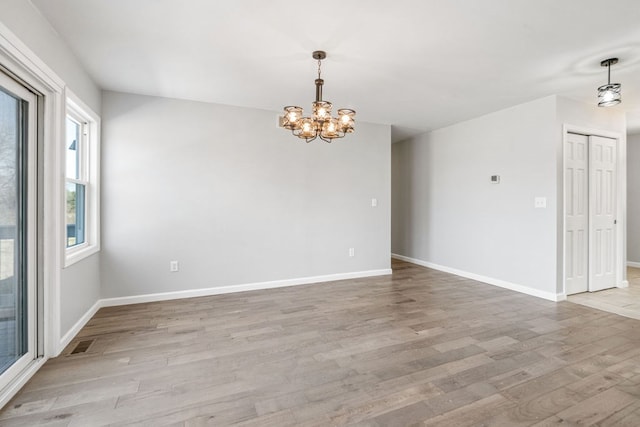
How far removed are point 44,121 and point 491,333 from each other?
13.1 feet

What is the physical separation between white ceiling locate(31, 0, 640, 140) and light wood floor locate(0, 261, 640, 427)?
97.0 inches

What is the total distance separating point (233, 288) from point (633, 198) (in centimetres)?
721

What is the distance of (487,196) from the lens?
459 cm

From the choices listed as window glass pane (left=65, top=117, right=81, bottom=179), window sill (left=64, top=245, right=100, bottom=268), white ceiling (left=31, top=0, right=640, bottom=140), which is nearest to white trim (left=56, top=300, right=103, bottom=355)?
window sill (left=64, top=245, right=100, bottom=268)

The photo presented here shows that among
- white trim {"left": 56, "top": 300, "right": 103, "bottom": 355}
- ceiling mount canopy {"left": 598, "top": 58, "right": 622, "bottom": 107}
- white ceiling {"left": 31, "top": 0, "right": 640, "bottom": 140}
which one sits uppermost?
white ceiling {"left": 31, "top": 0, "right": 640, "bottom": 140}

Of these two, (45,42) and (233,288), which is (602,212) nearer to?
(233,288)

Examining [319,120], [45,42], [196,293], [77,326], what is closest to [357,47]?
[319,120]

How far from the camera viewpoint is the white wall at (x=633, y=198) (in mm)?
5645

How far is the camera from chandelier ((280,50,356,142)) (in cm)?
263

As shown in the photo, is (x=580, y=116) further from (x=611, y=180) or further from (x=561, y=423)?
(x=561, y=423)

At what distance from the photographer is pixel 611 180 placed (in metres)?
4.21

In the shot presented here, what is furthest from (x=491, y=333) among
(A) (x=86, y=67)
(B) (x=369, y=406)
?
(A) (x=86, y=67)

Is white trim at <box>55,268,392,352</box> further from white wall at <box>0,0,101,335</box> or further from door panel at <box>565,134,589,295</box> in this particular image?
door panel at <box>565,134,589,295</box>

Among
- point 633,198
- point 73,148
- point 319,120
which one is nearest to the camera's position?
point 319,120
